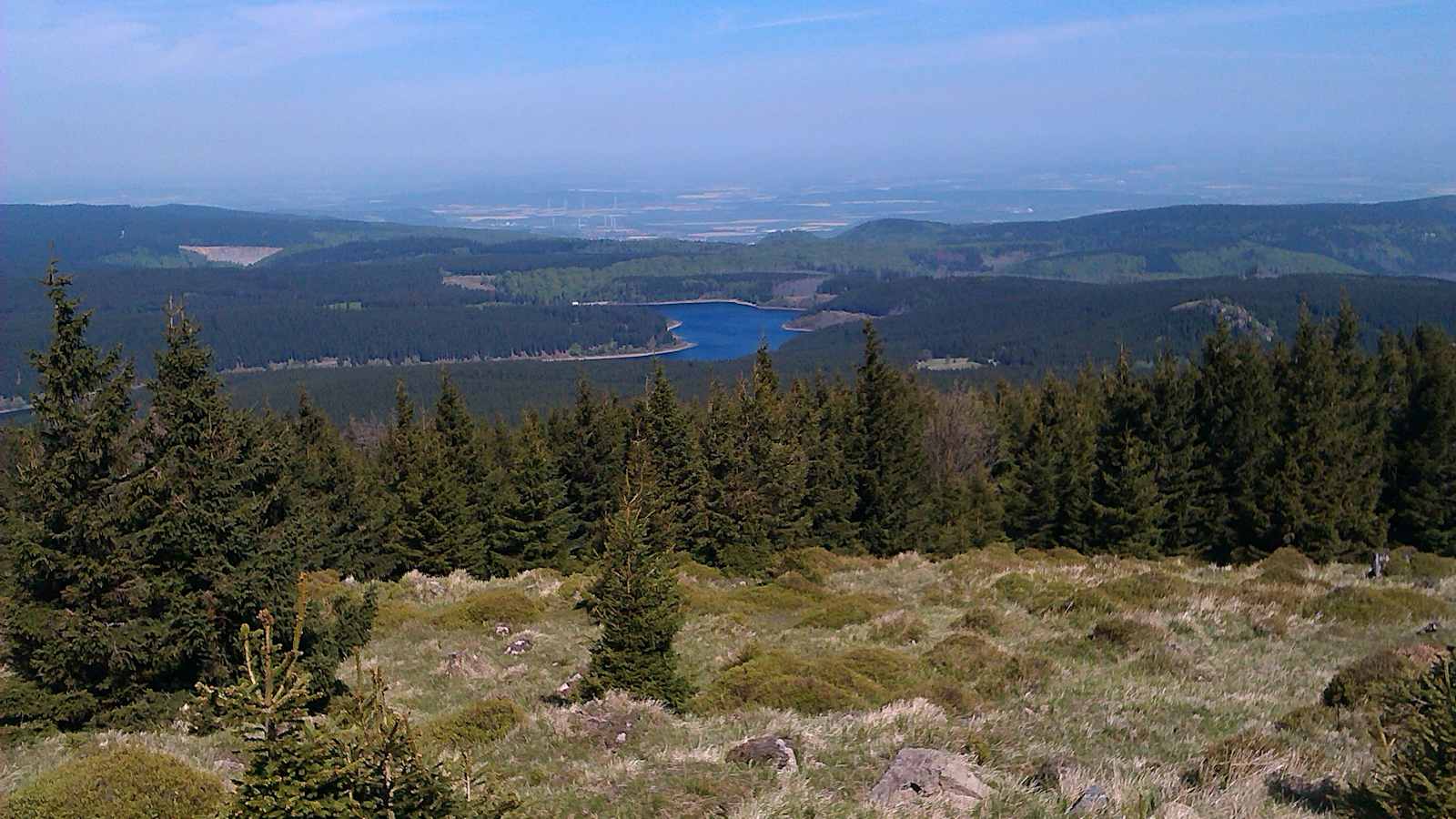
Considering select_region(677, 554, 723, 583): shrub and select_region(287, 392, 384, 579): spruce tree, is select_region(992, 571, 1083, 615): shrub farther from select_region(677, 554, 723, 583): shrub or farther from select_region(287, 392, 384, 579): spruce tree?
select_region(287, 392, 384, 579): spruce tree

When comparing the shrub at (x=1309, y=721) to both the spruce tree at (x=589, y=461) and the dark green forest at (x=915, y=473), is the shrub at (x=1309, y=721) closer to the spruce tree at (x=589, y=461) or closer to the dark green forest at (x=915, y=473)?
the dark green forest at (x=915, y=473)

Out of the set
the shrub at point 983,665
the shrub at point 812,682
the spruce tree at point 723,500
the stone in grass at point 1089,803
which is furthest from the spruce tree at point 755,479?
the stone in grass at point 1089,803

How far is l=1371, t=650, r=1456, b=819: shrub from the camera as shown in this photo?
6645mm

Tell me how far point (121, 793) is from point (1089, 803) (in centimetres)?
831

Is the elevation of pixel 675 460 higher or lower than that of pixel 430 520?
higher

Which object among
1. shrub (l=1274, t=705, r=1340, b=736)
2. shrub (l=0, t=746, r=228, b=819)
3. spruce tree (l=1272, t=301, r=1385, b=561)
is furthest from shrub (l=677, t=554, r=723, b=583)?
shrub (l=0, t=746, r=228, b=819)

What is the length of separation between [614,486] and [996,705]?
3829cm

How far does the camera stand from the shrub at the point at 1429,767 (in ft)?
21.8

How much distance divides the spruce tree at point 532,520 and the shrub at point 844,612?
2358 cm

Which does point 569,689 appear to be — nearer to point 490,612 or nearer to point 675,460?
point 490,612

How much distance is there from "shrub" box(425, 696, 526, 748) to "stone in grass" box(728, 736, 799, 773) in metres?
3.52

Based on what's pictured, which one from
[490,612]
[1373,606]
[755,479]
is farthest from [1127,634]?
[755,479]

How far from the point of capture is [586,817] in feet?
27.4

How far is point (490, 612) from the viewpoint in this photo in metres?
24.7
